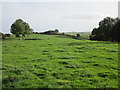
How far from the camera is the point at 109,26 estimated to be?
5809 centimetres

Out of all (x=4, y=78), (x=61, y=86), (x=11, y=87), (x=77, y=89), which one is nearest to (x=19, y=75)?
(x=4, y=78)

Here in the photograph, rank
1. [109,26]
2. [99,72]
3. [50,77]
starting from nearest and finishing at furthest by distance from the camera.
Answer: [50,77], [99,72], [109,26]

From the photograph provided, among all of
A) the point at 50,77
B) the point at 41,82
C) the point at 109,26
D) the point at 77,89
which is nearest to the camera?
the point at 77,89

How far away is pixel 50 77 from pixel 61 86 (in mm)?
1827

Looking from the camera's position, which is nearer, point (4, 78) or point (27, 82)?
point (27, 82)

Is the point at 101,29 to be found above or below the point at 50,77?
above

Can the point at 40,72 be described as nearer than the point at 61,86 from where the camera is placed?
No

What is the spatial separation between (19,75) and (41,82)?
94.8 inches

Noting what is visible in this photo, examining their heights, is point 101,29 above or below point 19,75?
above

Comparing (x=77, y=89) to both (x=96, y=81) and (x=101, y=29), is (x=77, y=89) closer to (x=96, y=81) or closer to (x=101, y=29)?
(x=96, y=81)

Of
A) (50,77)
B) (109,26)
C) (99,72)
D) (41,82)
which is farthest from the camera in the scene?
(109,26)

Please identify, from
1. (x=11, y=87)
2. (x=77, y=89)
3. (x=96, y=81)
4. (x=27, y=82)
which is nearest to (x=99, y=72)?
(x=96, y=81)

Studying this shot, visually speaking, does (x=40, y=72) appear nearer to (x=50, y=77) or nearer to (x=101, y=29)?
(x=50, y=77)

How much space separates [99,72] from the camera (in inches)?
479
